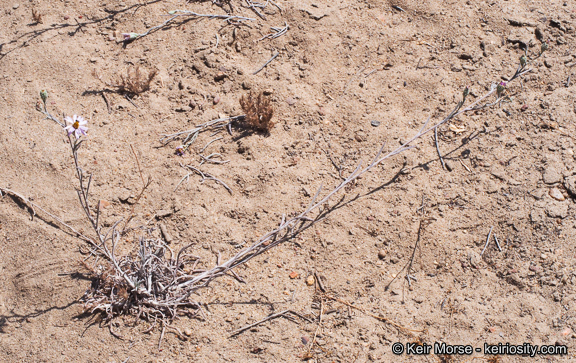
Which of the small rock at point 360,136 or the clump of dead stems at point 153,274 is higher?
the small rock at point 360,136

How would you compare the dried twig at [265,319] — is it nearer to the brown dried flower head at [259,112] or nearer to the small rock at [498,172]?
the brown dried flower head at [259,112]

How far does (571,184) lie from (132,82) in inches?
107

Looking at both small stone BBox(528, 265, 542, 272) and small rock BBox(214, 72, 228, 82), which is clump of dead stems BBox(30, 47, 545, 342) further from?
small rock BBox(214, 72, 228, 82)

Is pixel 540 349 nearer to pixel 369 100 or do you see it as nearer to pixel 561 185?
pixel 561 185

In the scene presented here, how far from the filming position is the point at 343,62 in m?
3.10

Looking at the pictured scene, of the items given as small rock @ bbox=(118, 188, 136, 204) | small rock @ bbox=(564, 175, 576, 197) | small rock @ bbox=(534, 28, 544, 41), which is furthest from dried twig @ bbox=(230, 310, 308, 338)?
small rock @ bbox=(534, 28, 544, 41)

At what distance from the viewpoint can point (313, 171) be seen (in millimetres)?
2693

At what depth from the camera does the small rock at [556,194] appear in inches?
101

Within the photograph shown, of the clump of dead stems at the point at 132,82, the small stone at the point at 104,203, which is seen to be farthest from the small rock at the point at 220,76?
the small stone at the point at 104,203

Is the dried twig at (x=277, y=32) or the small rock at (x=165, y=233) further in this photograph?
the dried twig at (x=277, y=32)

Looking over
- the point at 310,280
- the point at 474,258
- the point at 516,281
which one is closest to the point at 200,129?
the point at 310,280

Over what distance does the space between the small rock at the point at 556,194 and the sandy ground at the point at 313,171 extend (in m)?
0.01

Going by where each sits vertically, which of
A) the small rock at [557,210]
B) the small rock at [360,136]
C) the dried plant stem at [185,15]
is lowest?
the small rock at [557,210]

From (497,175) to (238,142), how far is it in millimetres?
1561
